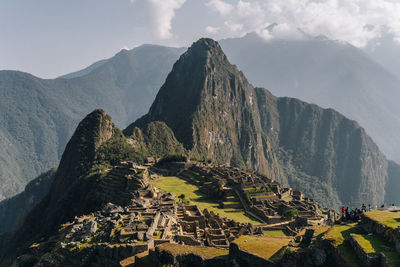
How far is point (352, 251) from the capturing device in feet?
62.2

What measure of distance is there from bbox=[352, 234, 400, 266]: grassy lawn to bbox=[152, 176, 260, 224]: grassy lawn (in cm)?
4227

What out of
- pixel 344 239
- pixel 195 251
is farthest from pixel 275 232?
pixel 344 239

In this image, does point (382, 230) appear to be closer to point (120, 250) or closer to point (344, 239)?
point (344, 239)

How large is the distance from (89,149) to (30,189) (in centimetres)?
8735

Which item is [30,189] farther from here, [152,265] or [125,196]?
[152,265]

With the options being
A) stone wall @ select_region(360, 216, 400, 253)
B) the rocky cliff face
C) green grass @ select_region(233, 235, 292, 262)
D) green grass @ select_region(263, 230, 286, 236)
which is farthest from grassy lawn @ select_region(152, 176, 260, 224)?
stone wall @ select_region(360, 216, 400, 253)

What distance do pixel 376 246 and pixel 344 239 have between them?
2439mm

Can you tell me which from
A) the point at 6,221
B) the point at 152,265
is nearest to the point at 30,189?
the point at 6,221

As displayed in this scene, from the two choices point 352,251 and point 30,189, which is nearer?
point 352,251

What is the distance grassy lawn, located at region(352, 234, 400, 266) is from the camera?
643 inches

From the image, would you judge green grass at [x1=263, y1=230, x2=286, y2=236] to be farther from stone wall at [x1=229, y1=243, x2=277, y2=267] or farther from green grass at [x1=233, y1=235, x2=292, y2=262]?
stone wall at [x1=229, y1=243, x2=277, y2=267]

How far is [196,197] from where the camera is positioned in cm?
7462

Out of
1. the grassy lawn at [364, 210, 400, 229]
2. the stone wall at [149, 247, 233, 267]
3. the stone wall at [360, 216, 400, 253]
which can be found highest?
the grassy lawn at [364, 210, 400, 229]

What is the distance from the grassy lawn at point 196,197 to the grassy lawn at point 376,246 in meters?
42.3
